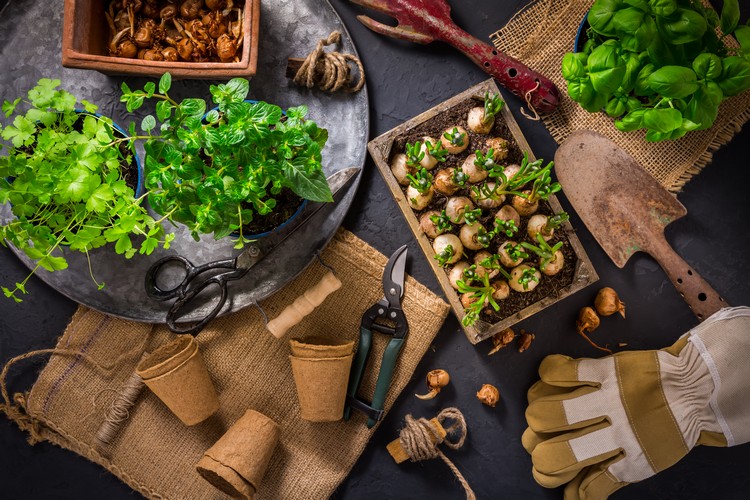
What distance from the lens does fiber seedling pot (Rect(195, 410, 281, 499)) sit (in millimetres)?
1309

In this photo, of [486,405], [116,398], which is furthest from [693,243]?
[116,398]

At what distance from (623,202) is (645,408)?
0.49 m

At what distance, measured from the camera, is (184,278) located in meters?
1.37

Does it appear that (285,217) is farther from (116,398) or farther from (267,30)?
(116,398)

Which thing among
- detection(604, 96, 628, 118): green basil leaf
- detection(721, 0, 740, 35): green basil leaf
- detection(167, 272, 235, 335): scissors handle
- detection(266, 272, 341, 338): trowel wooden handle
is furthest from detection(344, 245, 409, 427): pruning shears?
detection(721, 0, 740, 35): green basil leaf

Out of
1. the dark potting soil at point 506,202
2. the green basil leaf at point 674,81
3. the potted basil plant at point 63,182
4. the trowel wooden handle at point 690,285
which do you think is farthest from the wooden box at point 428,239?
the potted basil plant at point 63,182

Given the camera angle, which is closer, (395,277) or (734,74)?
(734,74)

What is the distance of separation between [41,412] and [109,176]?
76cm

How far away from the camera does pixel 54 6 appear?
4.41 ft

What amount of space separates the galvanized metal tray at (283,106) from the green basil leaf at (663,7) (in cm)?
62

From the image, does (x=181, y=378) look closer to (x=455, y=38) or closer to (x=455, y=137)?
(x=455, y=137)

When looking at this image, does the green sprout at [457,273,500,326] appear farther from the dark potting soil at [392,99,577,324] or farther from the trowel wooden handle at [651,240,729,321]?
the trowel wooden handle at [651,240,729,321]

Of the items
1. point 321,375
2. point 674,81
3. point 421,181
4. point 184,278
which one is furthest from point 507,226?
point 184,278

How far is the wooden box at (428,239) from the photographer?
1359 millimetres
